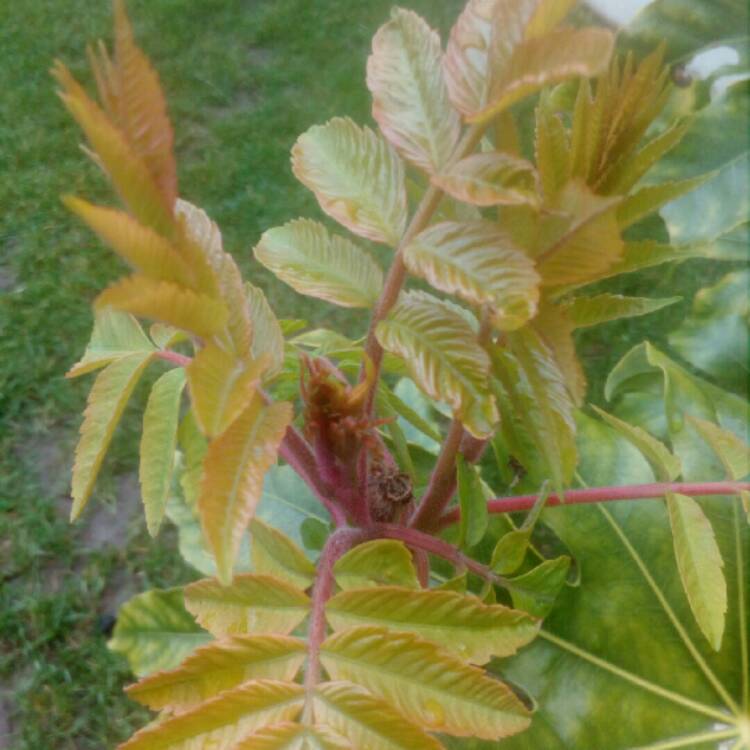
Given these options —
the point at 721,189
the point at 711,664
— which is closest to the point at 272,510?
the point at 711,664

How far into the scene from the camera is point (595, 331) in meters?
1.85

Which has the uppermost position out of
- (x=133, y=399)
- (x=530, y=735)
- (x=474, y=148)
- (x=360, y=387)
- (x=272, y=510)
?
(x=474, y=148)

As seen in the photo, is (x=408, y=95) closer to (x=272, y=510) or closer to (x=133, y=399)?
(x=272, y=510)

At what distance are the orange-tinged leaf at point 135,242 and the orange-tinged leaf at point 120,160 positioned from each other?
0.01m

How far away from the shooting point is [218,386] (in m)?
0.37

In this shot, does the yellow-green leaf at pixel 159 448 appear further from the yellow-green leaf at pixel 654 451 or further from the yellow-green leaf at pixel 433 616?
the yellow-green leaf at pixel 654 451

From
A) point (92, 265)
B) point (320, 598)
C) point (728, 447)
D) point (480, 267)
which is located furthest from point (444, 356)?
point (92, 265)

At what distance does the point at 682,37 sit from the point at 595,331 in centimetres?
93

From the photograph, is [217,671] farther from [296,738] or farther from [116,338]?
[116,338]

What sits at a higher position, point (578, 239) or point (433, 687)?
point (578, 239)

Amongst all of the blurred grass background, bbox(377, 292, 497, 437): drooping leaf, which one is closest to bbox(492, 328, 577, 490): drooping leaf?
bbox(377, 292, 497, 437): drooping leaf

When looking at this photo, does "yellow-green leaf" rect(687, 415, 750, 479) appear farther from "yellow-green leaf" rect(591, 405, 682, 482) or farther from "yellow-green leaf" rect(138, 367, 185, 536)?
"yellow-green leaf" rect(138, 367, 185, 536)

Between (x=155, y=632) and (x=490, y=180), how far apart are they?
364mm

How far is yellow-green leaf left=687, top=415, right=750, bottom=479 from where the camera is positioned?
0.56 meters
